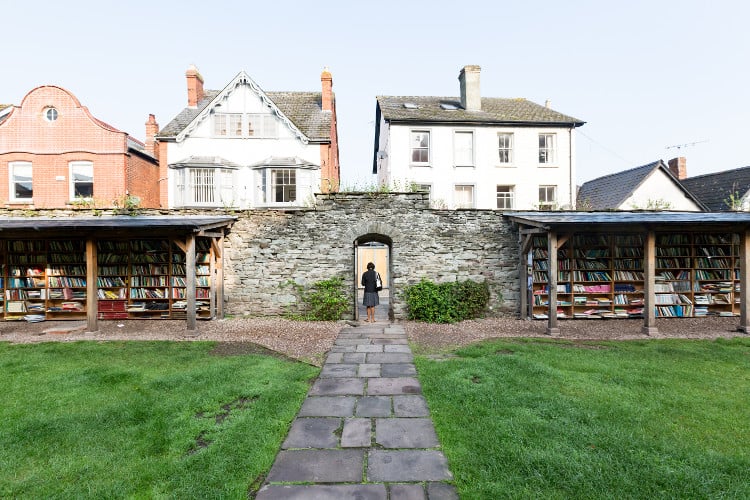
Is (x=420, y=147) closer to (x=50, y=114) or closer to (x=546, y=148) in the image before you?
(x=546, y=148)

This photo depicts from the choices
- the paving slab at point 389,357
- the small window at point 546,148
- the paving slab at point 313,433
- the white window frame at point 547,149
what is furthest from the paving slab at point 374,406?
the small window at point 546,148

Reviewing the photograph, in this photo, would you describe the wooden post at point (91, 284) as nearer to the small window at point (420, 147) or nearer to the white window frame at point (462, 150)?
the small window at point (420, 147)

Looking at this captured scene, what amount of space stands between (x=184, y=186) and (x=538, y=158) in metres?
16.7

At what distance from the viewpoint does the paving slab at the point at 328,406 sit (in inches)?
177

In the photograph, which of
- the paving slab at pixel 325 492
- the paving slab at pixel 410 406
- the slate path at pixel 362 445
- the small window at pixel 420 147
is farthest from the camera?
the small window at pixel 420 147

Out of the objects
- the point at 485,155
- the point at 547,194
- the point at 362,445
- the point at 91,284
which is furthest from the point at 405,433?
the point at 547,194

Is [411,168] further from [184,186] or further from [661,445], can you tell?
[661,445]

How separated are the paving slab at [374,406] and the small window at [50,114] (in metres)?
19.0

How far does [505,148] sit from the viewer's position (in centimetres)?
1909

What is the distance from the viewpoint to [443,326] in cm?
988

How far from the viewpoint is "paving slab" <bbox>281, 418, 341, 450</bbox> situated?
12.3 ft

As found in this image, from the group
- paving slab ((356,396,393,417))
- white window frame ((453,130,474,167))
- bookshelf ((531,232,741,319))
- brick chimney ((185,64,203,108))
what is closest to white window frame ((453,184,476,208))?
white window frame ((453,130,474,167))

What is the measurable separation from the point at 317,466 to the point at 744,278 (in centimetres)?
1118

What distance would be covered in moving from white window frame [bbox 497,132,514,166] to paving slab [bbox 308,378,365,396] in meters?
16.2
